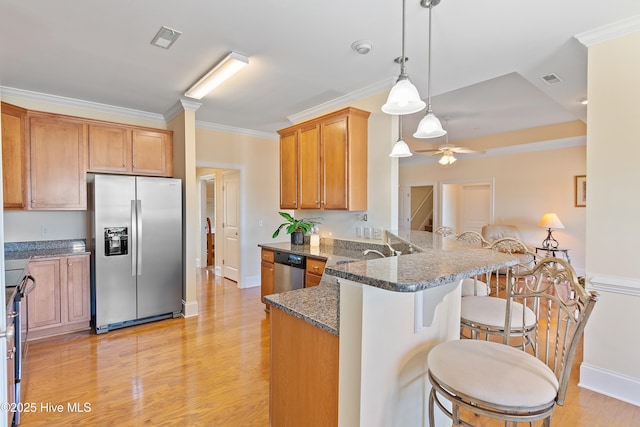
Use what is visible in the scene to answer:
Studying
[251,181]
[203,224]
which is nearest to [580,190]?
[251,181]

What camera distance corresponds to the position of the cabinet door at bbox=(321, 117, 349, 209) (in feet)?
11.4

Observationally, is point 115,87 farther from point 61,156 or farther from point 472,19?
point 472,19

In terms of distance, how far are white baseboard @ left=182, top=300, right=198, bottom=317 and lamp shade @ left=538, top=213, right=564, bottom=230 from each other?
575cm

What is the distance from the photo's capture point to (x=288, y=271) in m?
3.69

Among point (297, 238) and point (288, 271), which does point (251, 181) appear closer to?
point (297, 238)

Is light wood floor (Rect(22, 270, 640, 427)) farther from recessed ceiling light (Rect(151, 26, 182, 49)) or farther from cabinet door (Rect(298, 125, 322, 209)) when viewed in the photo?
recessed ceiling light (Rect(151, 26, 182, 49))

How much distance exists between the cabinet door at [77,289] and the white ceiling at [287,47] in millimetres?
1943

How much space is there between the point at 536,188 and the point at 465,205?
5.89 ft

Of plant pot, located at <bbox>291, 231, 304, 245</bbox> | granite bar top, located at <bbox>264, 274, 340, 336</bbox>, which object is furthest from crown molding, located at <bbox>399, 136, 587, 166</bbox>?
granite bar top, located at <bbox>264, 274, 340, 336</bbox>

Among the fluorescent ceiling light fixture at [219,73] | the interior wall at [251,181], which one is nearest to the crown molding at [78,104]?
the interior wall at [251,181]

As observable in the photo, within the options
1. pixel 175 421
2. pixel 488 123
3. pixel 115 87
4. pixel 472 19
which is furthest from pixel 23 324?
pixel 488 123

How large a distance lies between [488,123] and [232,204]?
4.84 metres

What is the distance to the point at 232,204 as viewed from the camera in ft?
18.9

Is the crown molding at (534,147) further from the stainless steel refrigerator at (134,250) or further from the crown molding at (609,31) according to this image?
the stainless steel refrigerator at (134,250)
